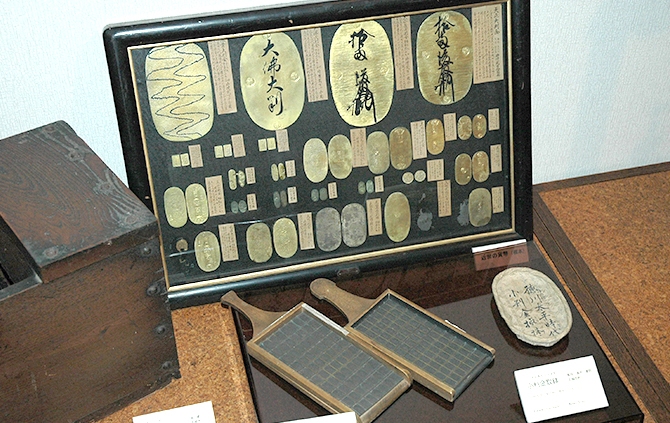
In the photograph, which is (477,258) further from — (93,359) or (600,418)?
(93,359)

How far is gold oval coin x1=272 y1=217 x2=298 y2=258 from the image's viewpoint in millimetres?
1293

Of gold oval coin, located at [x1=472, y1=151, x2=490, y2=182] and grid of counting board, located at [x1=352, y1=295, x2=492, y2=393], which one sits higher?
gold oval coin, located at [x1=472, y1=151, x2=490, y2=182]

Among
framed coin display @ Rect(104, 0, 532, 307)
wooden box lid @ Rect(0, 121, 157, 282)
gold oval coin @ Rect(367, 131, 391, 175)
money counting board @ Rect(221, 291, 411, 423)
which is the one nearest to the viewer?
wooden box lid @ Rect(0, 121, 157, 282)

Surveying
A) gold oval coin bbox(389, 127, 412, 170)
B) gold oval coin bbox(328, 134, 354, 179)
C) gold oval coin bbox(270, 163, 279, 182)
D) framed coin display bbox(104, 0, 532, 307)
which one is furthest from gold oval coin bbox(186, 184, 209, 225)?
gold oval coin bbox(389, 127, 412, 170)

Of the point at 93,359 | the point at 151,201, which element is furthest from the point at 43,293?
the point at 151,201

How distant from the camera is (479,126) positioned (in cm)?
132

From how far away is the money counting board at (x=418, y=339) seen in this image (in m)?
1.11

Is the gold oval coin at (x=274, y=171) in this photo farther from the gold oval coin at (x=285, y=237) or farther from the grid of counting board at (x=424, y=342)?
the grid of counting board at (x=424, y=342)

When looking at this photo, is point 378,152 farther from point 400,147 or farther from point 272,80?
point 272,80

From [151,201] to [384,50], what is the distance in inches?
18.8

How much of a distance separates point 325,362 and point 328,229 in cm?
28

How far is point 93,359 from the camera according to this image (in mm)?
1048

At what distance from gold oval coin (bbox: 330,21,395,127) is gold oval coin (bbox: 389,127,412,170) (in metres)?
0.04

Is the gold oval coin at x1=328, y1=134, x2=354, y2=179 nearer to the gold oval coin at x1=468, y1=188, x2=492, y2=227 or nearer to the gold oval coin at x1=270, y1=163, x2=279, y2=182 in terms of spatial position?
the gold oval coin at x1=270, y1=163, x2=279, y2=182
